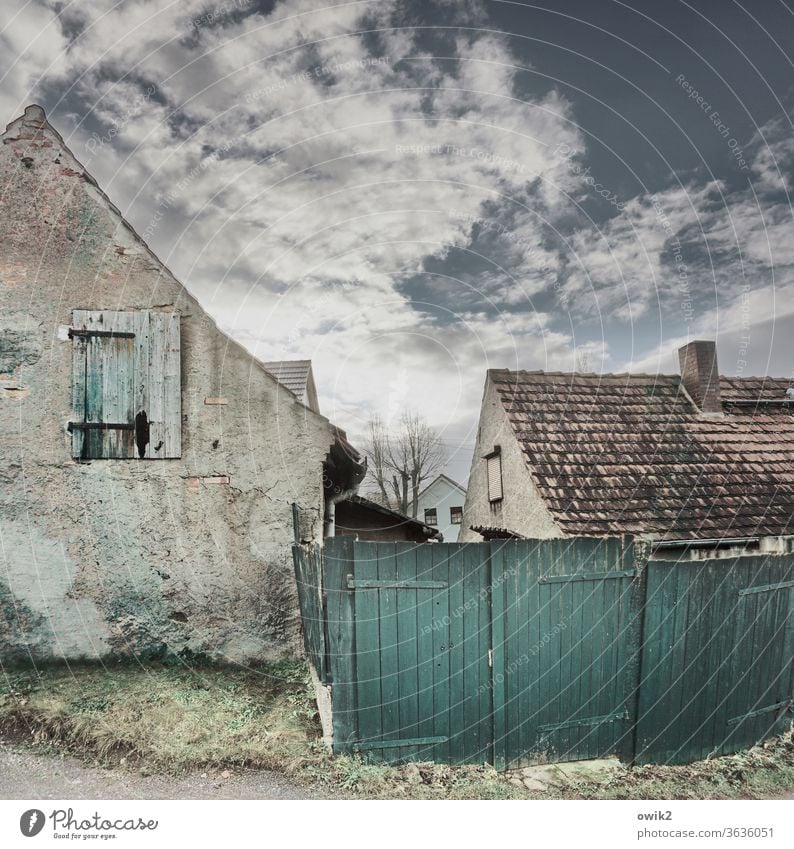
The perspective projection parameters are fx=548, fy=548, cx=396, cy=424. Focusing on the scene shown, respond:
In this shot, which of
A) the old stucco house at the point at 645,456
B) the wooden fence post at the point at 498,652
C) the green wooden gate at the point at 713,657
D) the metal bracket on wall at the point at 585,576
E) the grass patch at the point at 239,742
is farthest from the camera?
the old stucco house at the point at 645,456

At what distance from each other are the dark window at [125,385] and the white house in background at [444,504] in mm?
22616

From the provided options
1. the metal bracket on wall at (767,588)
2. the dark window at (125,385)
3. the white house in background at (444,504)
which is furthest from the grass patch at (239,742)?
the white house in background at (444,504)

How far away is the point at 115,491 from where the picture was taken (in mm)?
5254

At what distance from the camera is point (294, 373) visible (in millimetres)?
9289

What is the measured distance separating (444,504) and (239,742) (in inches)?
993

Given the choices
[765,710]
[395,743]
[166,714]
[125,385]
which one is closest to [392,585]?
[395,743]

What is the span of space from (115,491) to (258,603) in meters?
1.75

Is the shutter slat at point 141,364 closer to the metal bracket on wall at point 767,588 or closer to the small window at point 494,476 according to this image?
the metal bracket on wall at point 767,588

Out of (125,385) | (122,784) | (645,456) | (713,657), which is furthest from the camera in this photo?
(645,456)

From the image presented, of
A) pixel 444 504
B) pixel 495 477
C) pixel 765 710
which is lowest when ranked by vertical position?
pixel 444 504

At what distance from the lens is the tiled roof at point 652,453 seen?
7.39m

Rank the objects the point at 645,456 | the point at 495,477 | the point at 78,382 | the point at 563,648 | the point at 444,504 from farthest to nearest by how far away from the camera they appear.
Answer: the point at 444,504 < the point at 495,477 < the point at 645,456 < the point at 78,382 < the point at 563,648

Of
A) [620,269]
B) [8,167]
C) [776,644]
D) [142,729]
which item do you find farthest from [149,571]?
[776,644]

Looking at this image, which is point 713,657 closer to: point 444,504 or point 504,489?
point 504,489
